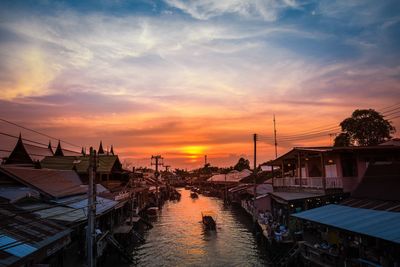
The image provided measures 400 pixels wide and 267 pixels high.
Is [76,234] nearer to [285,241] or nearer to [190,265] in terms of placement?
[190,265]

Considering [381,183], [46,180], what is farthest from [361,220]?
[46,180]

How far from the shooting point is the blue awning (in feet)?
48.3

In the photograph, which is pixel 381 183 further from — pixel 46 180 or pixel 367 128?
pixel 367 128

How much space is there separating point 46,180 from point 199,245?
17.4m

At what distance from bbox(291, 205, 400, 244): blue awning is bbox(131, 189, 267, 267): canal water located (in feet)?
28.6

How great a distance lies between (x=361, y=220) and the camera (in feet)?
57.3

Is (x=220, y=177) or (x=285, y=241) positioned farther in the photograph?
(x=220, y=177)

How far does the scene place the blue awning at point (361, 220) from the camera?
14734mm

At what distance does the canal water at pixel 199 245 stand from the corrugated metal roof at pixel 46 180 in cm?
884

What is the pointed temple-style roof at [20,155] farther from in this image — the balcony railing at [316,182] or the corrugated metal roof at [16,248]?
the balcony railing at [316,182]

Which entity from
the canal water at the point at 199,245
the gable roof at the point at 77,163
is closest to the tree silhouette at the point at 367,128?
the canal water at the point at 199,245

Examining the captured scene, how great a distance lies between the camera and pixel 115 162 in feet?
146

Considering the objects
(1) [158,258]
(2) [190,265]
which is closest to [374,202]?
(2) [190,265]

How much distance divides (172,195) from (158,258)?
63.8m
